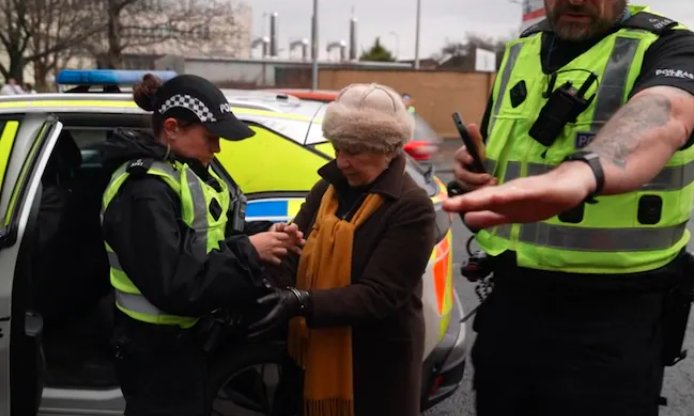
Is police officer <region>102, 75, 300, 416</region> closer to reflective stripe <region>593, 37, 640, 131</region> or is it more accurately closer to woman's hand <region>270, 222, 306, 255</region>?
woman's hand <region>270, 222, 306, 255</region>

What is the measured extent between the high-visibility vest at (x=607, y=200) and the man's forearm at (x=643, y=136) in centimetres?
21

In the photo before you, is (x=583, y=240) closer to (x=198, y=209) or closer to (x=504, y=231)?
(x=504, y=231)

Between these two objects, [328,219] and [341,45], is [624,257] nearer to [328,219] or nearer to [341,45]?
[328,219]

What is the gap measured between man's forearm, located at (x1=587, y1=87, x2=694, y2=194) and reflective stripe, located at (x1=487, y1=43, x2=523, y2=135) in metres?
0.52

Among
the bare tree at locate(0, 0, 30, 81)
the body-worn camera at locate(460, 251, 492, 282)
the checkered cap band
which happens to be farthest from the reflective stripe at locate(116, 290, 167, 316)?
the bare tree at locate(0, 0, 30, 81)

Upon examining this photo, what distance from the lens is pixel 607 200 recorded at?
165 centimetres

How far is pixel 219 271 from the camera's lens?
6.82 ft

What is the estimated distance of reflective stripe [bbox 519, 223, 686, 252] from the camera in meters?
1.66

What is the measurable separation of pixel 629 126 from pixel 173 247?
49.4 inches

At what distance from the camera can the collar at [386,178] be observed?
225 centimetres

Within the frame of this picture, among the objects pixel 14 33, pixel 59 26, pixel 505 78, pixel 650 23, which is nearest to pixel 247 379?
pixel 505 78

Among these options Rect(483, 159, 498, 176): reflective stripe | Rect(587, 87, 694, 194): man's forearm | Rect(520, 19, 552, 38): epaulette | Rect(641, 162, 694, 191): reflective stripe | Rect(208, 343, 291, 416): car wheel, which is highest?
Rect(520, 19, 552, 38): epaulette

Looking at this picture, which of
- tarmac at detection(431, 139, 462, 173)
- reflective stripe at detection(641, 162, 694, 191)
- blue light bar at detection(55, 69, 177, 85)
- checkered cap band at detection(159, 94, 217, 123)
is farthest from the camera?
tarmac at detection(431, 139, 462, 173)

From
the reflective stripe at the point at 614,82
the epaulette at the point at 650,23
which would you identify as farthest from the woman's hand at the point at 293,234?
the epaulette at the point at 650,23
